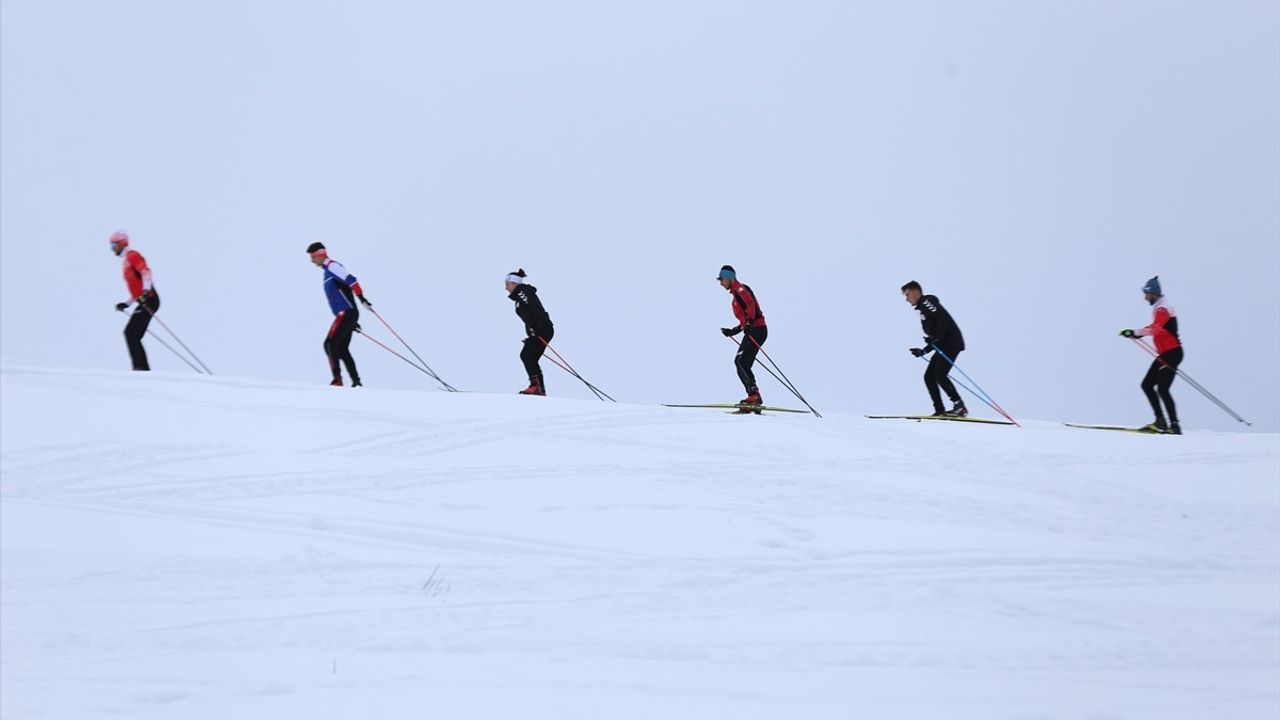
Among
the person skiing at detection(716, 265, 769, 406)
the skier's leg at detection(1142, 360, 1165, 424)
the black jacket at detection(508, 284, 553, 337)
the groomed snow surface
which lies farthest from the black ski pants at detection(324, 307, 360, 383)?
the skier's leg at detection(1142, 360, 1165, 424)

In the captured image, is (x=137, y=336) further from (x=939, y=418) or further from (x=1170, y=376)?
(x=1170, y=376)

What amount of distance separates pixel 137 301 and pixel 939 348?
29.5ft

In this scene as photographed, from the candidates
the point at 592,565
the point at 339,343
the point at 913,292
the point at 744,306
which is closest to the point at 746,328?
the point at 744,306

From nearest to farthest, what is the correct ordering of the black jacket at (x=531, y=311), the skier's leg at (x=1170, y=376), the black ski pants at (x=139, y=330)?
the black ski pants at (x=139, y=330) → the skier's leg at (x=1170, y=376) → the black jacket at (x=531, y=311)

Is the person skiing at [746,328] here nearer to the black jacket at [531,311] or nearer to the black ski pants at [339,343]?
the black jacket at [531,311]

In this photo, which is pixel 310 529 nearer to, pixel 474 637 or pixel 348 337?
pixel 474 637

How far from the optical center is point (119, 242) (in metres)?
13.4

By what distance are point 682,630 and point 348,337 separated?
7.50m

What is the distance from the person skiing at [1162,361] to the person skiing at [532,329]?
23.4 feet

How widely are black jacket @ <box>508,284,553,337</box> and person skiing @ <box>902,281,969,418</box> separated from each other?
442 centimetres

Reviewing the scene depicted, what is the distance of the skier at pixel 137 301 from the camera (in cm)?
1312

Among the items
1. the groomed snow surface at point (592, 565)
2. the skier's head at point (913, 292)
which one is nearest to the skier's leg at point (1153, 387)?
the groomed snow surface at point (592, 565)

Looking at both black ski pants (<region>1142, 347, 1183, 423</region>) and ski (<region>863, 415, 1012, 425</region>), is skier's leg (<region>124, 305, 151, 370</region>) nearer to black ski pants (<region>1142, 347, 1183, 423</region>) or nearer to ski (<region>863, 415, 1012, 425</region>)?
ski (<region>863, 415, 1012, 425</region>)

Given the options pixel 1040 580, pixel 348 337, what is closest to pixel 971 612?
pixel 1040 580
